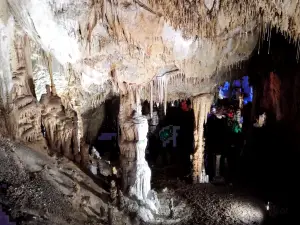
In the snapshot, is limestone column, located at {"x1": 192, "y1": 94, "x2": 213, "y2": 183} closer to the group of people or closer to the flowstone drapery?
the group of people

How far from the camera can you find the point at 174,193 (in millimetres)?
9828

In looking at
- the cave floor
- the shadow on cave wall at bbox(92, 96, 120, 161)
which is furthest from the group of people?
the shadow on cave wall at bbox(92, 96, 120, 161)

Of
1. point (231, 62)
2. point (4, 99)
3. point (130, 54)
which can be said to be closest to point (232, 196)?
point (231, 62)

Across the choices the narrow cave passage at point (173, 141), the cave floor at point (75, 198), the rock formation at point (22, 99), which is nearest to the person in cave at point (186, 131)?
the narrow cave passage at point (173, 141)

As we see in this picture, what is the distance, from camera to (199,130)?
10625 millimetres

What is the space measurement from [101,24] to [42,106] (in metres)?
2.47

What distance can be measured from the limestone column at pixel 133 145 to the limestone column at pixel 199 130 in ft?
9.17

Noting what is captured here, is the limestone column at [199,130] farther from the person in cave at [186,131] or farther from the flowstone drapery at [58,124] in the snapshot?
the flowstone drapery at [58,124]

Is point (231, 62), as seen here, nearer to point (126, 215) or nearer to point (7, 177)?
point (126, 215)

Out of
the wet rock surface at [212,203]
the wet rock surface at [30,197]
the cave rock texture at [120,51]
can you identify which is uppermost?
the cave rock texture at [120,51]

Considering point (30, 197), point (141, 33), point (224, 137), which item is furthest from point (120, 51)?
point (224, 137)

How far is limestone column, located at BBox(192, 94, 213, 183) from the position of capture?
10.6m

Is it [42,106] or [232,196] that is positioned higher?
[42,106]

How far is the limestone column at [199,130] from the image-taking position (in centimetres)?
1055
